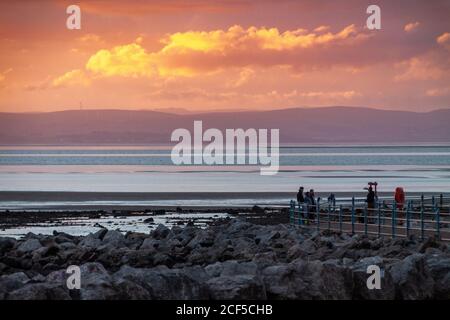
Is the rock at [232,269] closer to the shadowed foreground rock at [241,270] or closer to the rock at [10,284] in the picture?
the shadowed foreground rock at [241,270]

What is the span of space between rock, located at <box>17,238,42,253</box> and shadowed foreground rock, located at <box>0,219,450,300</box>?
0.09ft

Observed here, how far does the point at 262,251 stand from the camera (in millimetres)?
27766

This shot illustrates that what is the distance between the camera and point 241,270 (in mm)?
19469

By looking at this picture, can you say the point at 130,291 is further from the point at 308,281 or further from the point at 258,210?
the point at 258,210

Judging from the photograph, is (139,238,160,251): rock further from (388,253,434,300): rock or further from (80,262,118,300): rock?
(80,262,118,300): rock

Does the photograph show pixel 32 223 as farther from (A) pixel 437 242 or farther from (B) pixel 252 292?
(B) pixel 252 292

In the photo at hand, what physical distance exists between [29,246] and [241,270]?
11207 mm

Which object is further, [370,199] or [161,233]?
[370,199]

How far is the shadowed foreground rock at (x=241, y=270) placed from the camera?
58.5 ft

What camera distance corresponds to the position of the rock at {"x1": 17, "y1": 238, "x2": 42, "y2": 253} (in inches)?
1133

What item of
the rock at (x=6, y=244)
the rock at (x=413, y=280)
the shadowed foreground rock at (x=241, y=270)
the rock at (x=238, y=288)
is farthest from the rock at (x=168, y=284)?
the rock at (x=6, y=244)

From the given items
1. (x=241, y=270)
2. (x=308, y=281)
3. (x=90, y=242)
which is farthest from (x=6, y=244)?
(x=308, y=281)

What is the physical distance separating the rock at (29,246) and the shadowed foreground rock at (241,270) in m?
0.03
